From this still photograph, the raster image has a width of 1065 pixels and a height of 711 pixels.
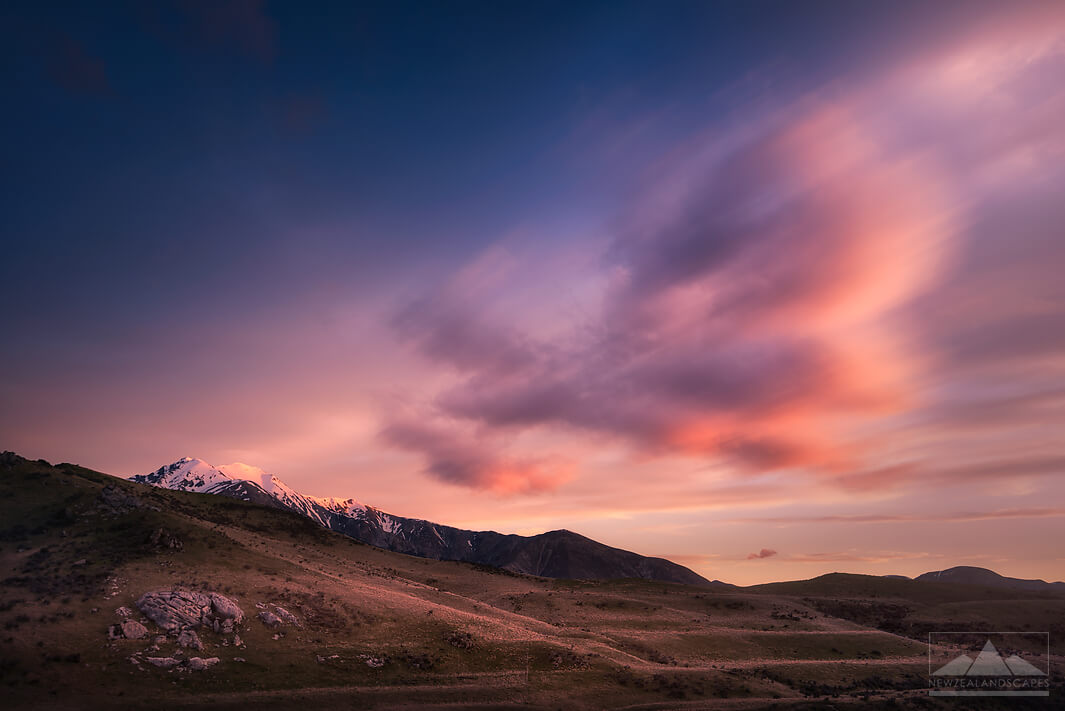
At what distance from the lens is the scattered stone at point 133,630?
1945 inches

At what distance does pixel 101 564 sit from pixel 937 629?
134 meters

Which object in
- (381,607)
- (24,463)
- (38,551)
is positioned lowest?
(381,607)

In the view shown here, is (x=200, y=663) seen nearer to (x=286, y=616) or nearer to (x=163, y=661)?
(x=163, y=661)

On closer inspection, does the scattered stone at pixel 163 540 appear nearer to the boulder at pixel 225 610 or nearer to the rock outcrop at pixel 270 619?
the boulder at pixel 225 610

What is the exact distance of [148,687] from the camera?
43.7m

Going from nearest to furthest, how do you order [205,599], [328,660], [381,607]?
[328,660]
[205,599]
[381,607]

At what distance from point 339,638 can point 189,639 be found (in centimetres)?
1339

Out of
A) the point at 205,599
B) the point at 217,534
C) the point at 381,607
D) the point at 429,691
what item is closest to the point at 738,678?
the point at 429,691

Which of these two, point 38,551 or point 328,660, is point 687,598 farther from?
point 38,551

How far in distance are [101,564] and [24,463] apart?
40.0 m

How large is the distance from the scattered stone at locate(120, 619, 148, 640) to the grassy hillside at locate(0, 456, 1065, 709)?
0.78 meters

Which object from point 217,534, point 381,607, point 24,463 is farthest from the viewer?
point 24,463

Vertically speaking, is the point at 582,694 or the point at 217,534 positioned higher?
the point at 217,534

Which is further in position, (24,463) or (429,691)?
(24,463)
